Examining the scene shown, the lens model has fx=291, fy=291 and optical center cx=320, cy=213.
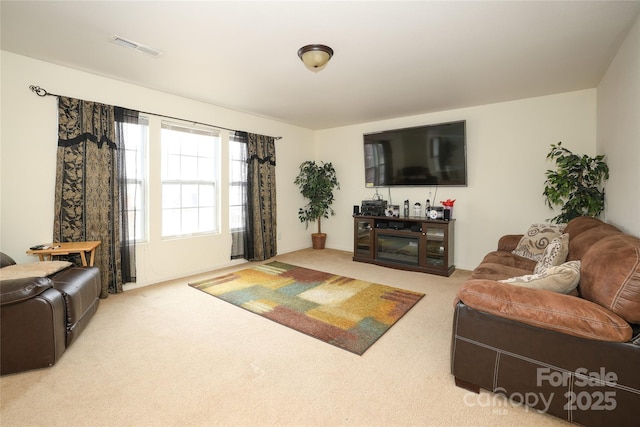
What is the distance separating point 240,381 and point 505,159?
13.9 feet

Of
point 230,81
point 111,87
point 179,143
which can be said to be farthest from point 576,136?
point 111,87

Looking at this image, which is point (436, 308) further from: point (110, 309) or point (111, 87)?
point (111, 87)

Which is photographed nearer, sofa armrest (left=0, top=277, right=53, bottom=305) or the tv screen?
sofa armrest (left=0, top=277, right=53, bottom=305)

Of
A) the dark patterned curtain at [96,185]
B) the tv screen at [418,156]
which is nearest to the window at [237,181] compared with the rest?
the dark patterned curtain at [96,185]

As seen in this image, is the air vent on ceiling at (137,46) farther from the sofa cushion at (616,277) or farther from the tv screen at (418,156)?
the sofa cushion at (616,277)

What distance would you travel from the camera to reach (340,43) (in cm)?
245

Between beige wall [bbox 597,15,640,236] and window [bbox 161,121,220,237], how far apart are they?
4.50 metres

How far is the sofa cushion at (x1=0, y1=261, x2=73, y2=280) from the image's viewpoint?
7.12 feet

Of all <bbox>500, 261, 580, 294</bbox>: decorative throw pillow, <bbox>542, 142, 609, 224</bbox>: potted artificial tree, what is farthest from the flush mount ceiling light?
<bbox>542, 142, 609, 224</bbox>: potted artificial tree

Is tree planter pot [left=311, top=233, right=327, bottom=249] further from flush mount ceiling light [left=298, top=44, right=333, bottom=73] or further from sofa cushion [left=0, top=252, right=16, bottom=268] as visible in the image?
sofa cushion [left=0, top=252, right=16, bottom=268]

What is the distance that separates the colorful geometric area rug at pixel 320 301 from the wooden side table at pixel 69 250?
1154 mm

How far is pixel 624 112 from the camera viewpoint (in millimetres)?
2410

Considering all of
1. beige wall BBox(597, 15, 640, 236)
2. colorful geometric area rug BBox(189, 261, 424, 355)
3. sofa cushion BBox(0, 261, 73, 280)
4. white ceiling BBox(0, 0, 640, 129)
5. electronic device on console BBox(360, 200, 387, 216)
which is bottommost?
colorful geometric area rug BBox(189, 261, 424, 355)

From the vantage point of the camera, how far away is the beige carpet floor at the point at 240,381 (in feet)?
5.17
